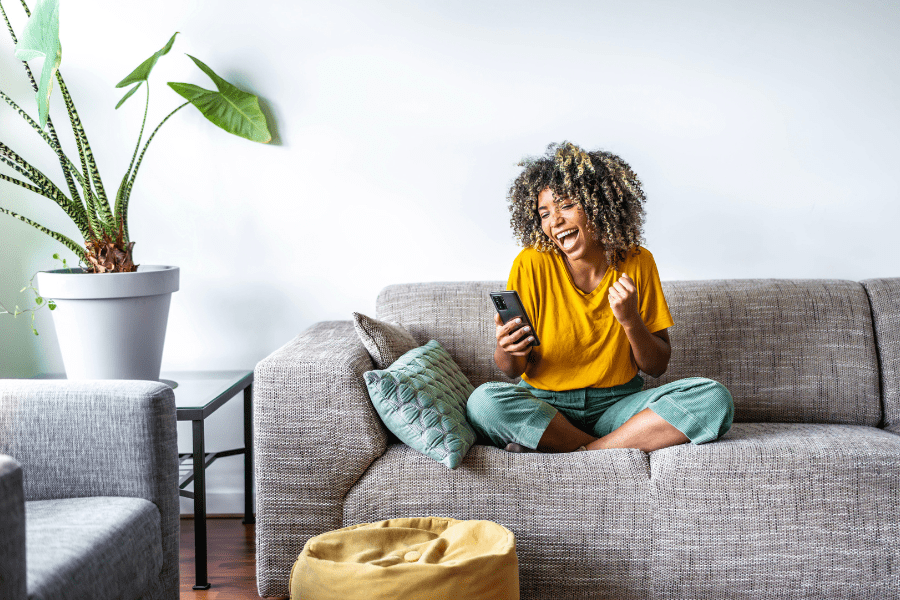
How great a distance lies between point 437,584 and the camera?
1241mm

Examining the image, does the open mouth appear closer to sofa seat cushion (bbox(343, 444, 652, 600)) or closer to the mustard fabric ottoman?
sofa seat cushion (bbox(343, 444, 652, 600))

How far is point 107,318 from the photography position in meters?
1.74

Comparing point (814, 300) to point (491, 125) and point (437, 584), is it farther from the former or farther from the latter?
point (437, 584)

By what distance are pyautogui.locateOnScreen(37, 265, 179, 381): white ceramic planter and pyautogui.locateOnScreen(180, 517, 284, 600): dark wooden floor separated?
539 mm

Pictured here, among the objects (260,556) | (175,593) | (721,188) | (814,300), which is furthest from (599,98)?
(175,593)

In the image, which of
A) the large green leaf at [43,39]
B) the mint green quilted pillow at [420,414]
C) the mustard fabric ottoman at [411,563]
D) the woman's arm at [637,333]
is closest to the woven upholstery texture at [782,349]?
the woman's arm at [637,333]

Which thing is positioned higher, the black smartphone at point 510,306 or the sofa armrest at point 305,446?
the black smartphone at point 510,306

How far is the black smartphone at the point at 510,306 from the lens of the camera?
1.68 m

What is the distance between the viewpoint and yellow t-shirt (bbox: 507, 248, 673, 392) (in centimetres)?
177

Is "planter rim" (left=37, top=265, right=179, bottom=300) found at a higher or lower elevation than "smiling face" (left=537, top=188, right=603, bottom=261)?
lower

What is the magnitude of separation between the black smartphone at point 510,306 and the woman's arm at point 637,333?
0.68 ft

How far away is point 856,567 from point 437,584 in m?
0.91

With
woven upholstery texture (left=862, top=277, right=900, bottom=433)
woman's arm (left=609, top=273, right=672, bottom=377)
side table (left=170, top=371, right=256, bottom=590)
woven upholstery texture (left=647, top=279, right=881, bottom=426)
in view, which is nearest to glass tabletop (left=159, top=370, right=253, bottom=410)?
side table (left=170, top=371, right=256, bottom=590)

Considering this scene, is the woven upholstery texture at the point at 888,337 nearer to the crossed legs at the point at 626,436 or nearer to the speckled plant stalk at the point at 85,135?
the crossed legs at the point at 626,436
